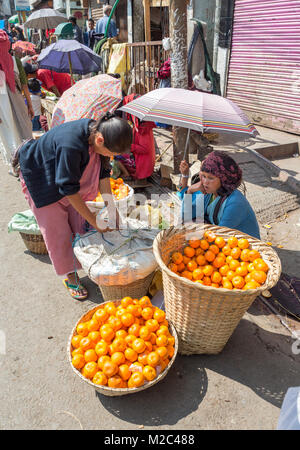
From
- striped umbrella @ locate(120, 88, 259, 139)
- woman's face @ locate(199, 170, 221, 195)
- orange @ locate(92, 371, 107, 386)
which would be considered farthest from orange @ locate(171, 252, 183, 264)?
striped umbrella @ locate(120, 88, 259, 139)

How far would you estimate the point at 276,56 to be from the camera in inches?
277

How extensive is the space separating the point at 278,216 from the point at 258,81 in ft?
15.0

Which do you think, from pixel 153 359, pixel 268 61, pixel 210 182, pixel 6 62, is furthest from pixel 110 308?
pixel 268 61

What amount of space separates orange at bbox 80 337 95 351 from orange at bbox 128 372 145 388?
0.38 metres

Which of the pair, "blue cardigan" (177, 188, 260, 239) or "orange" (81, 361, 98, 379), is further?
"blue cardigan" (177, 188, 260, 239)

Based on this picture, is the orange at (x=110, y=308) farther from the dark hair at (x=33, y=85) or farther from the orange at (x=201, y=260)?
the dark hair at (x=33, y=85)

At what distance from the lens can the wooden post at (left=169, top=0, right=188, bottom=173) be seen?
386 cm

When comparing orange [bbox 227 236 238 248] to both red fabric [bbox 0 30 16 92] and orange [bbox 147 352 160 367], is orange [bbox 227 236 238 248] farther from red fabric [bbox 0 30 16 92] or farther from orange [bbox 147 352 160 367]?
red fabric [bbox 0 30 16 92]

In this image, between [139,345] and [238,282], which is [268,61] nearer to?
[238,282]

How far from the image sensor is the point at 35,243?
147 inches

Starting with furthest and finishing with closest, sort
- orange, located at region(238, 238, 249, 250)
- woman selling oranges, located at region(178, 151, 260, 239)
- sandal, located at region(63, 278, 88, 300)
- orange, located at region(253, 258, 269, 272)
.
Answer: sandal, located at region(63, 278, 88, 300) → woman selling oranges, located at region(178, 151, 260, 239) → orange, located at region(238, 238, 249, 250) → orange, located at region(253, 258, 269, 272)

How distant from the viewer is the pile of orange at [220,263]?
2389 millimetres
